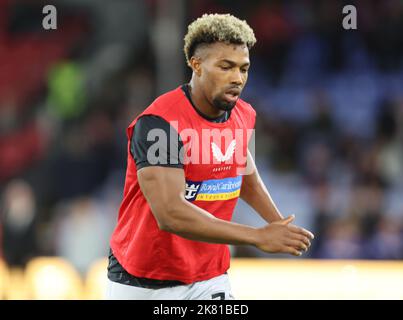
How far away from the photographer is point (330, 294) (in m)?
7.85

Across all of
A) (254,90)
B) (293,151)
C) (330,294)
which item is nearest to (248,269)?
(330,294)

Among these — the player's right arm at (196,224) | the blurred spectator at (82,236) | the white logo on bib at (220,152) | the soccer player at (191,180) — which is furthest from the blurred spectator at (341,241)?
the player's right arm at (196,224)

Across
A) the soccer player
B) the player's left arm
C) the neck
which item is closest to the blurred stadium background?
the player's left arm

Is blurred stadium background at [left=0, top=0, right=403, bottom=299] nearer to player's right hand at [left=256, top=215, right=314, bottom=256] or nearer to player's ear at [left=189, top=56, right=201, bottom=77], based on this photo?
player's ear at [left=189, top=56, right=201, bottom=77]

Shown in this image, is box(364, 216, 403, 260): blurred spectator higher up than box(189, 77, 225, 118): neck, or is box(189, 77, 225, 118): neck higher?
box(189, 77, 225, 118): neck

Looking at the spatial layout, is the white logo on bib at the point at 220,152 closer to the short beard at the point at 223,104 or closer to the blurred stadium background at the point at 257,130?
the short beard at the point at 223,104

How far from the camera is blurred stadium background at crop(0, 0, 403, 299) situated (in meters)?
9.59

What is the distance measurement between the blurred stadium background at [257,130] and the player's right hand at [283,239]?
4184 millimetres

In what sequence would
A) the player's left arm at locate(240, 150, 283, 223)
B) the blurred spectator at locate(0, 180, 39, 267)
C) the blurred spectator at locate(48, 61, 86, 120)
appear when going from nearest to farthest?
the player's left arm at locate(240, 150, 283, 223), the blurred spectator at locate(0, 180, 39, 267), the blurred spectator at locate(48, 61, 86, 120)

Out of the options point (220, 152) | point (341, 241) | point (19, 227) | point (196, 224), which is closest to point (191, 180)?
point (220, 152)

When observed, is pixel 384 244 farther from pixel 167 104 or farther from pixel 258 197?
pixel 167 104

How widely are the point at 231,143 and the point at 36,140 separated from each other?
331 inches

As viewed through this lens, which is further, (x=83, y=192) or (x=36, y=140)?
(x=36, y=140)

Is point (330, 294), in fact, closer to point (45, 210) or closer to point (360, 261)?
point (360, 261)
